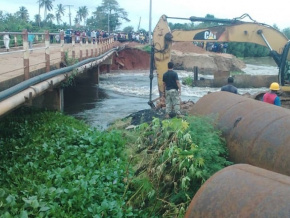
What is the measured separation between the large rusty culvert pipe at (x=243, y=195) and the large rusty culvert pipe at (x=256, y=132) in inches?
69.9

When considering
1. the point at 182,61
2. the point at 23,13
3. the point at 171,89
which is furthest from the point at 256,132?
the point at 23,13

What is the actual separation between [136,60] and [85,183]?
3445 cm

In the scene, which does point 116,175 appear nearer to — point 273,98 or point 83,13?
point 273,98

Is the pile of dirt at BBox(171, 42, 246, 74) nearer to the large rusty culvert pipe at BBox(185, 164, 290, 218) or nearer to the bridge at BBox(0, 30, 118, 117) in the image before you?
the bridge at BBox(0, 30, 118, 117)

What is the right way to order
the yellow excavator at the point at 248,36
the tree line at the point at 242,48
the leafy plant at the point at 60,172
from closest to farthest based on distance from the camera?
the leafy plant at the point at 60,172 → the yellow excavator at the point at 248,36 → the tree line at the point at 242,48

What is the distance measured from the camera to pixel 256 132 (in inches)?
217

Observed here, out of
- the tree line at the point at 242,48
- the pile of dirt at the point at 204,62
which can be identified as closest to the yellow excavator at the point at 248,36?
the pile of dirt at the point at 204,62

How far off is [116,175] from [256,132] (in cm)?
241

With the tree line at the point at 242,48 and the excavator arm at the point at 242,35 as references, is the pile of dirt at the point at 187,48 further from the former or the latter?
the excavator arm at the point at 242,35

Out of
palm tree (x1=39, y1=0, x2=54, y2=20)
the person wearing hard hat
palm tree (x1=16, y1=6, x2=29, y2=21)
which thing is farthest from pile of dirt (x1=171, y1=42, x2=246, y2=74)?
palm tree (x1=39, y1=0, x2=54, y2=20)

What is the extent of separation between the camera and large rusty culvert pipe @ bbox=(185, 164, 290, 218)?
9.32 ft

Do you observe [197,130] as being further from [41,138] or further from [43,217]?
[41,138]

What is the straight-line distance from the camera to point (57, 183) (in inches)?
231

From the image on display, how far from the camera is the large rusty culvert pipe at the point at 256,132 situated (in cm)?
503
